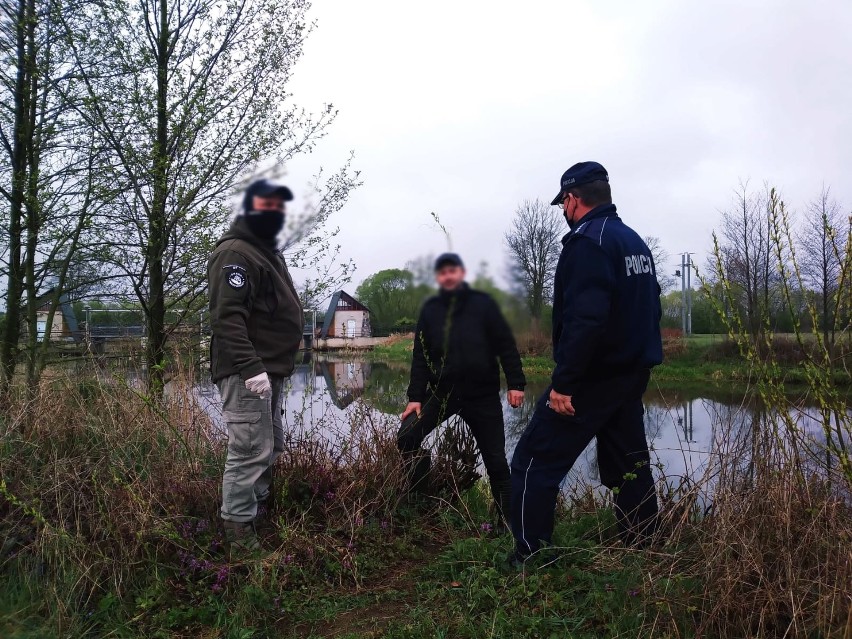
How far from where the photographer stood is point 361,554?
349 centimetres

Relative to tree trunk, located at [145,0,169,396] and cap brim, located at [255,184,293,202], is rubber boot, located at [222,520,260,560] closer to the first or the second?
cap brim, located at [255,184,293,202]

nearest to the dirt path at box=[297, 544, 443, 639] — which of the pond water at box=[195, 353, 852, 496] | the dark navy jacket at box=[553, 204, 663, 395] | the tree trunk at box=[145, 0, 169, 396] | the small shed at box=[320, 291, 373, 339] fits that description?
the pond water at box=[195, 353, 852, 496]

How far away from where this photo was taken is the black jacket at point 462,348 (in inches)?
124

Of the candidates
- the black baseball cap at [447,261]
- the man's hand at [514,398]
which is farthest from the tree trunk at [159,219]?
the black baseball cap at [447,261]

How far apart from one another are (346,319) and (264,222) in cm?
189

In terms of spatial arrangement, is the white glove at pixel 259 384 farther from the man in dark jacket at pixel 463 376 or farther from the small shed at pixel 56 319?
the small shed at pixel 56 319

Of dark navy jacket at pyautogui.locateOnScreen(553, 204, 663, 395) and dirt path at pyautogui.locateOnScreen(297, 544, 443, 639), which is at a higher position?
dark navy jacket at pyautogui.locateOnScreen(553, 204, 663, 395)

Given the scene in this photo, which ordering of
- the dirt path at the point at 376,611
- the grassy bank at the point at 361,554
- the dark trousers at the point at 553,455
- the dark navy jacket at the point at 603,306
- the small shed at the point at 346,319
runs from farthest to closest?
the small shed at the point at 346,319 < the dark trousers at the point at 553,455 < the dark navy jacket at the point at 603,306 < the dirt path at the point at 376,611 < the grassy bank at the point at 361,554

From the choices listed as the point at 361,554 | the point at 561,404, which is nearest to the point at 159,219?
the point at 361,554

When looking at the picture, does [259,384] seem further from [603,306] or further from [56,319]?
[56,319]

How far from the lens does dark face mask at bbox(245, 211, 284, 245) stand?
11.2ft

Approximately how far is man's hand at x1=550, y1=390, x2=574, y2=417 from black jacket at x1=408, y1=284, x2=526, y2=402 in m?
0.43

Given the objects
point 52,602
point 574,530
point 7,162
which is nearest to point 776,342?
point 574,530

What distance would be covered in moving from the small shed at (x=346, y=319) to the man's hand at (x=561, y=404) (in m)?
1.52
